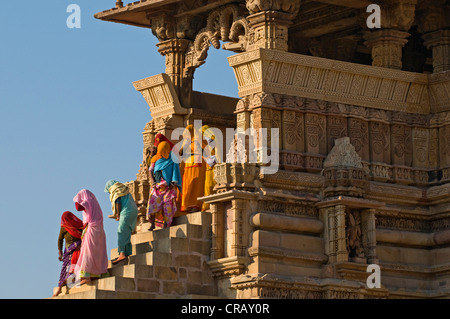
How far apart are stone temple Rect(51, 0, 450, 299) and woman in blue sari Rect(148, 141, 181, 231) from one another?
1.03 feet

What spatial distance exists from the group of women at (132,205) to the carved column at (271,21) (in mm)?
2331

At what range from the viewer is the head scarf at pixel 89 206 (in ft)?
94.6

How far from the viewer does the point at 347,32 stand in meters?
34.0

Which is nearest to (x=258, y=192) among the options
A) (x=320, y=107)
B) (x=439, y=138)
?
(x=320, y=107)

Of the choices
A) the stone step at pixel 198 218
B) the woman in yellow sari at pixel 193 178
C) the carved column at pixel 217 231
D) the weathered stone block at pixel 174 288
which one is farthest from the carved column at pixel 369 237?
the weathered stone block at pixel 174 288

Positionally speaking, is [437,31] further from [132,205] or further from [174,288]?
[174,288]

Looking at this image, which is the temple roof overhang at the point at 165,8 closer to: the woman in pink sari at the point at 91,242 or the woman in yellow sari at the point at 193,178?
the woman in yellow sari at the point at 193,178

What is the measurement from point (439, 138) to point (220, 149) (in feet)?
13.3

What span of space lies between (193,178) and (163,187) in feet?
3.00

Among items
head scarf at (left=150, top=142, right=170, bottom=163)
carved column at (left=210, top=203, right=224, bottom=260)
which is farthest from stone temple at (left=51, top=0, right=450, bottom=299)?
head scarf at (left=150, top=142, right=170, bottom=163)

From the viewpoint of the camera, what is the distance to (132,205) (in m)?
29.7
